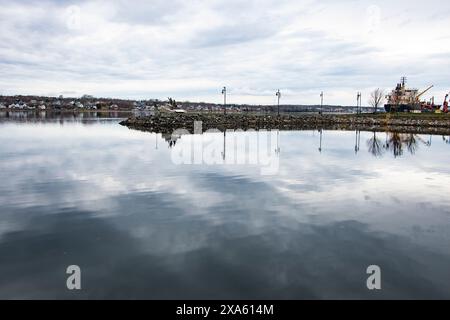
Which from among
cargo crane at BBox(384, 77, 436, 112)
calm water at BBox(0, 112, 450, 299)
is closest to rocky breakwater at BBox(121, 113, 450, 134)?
cargo crane at BBox(384, 77, 436, 112)

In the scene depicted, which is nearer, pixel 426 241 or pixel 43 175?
pixel 426 241

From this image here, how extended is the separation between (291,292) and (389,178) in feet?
48.0

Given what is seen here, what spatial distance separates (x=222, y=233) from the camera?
10648mm

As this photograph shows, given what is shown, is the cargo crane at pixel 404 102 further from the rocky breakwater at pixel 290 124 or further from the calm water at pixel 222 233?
the calm water at pixel 222 233

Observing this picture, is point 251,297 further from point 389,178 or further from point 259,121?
point 259,121

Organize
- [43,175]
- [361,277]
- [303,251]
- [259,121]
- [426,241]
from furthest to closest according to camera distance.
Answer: [259,121] < [43,175] < [426,241] < [303,251] < [361,277]

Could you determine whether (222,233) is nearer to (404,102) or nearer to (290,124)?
(290,124)

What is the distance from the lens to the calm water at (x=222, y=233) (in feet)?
25.2

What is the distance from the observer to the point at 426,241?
407 inches

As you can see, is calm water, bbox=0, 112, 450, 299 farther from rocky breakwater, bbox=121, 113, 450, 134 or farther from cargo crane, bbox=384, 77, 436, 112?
cargo crane, bbox=384, 77, 436, 112

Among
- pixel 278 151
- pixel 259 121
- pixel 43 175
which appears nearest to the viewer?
pixel 43 175

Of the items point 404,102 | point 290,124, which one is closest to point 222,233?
point 290,124
